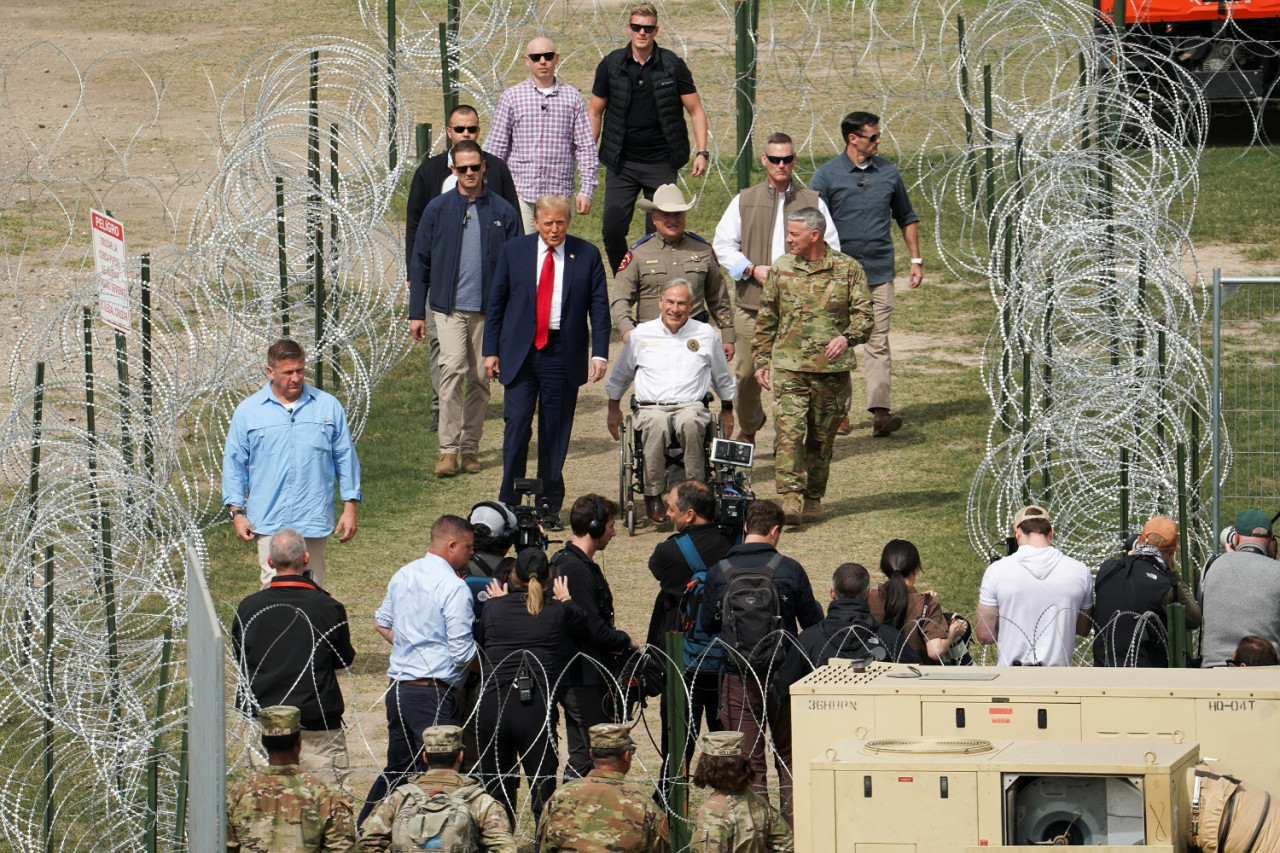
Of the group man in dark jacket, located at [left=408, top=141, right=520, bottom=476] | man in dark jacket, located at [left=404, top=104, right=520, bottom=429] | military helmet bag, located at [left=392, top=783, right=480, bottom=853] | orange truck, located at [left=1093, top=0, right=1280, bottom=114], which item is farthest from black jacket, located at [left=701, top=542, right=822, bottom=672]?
orange truck, located at [left=1093, top=0, right=1280, bottom=114]

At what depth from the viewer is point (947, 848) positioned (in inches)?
270

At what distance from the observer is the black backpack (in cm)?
860

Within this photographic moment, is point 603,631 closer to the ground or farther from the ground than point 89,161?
closer to the ground

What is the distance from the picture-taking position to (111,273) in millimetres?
11109

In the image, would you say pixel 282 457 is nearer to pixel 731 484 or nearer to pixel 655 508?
pixel 731 484

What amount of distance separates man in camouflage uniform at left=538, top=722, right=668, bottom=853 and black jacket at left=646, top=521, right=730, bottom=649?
4.70 ft

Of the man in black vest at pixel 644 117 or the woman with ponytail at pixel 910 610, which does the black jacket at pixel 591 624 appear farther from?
the man in black vest at pixel 644 117

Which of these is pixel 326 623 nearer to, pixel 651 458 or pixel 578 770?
pixel 578 770

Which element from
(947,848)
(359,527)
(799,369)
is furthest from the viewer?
(359,527)

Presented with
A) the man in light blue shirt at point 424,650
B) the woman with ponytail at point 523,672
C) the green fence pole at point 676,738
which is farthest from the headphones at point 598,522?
the green fence pole at point 676,738

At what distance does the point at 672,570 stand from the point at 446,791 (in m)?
2.00

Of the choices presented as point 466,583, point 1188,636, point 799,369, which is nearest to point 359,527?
point 799,369

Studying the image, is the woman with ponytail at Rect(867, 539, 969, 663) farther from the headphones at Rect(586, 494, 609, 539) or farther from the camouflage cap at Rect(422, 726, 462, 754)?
the camouflage cap at Rect(422, 726, 462, 754)

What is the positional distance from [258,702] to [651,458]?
3.76m
